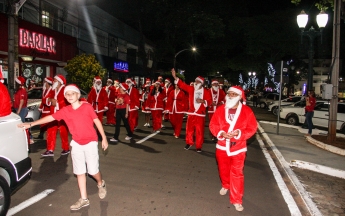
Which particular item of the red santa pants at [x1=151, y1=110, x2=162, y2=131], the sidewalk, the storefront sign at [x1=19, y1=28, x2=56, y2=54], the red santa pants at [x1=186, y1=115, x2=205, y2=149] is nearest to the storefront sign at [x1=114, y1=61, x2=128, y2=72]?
the storefront sign at [x1=19, y1=28, x2=56, y2=54]

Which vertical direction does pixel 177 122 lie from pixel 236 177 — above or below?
above

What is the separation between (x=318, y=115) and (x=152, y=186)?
12.2 meters

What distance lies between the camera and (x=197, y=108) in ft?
28.1

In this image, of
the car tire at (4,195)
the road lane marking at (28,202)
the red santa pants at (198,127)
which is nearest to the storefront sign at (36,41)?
the red santa pants at (198,127)

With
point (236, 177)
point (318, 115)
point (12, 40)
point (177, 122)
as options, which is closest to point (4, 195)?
point (236, 177)

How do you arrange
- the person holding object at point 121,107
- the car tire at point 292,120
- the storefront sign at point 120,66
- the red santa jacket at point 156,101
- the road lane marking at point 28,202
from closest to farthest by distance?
the road lane marking at point 28,202 < the person holding object at point 121,107 < the red santa jacket at point 156,101 < the car tire at point 292,120 < the storefront sign at point 120,66

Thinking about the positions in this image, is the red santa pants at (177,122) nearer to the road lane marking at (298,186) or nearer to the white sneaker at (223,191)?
the road lane marking at (298,186)

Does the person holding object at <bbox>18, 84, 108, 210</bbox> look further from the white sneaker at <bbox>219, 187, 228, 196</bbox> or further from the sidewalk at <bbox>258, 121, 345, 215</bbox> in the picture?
the sidewalk at <bbox>258, 121, 345, 215</bbox>

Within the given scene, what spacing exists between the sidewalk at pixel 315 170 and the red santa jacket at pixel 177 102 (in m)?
3.16

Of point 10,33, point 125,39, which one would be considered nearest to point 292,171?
point 10,33

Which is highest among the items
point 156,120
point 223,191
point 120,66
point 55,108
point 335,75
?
point 120,66

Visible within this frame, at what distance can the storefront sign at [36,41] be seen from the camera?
53.1 feet

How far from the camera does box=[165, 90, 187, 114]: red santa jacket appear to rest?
11.2 m

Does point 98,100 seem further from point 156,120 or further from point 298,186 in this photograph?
point 298,186
